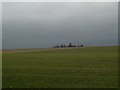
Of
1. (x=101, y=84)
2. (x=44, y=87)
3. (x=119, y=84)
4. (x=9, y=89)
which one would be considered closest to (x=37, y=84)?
(x=44, y=87)

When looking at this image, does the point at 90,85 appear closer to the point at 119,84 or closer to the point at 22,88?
the point at 119,84

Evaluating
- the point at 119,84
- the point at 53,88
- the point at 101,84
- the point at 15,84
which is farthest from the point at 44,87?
the point at 119,84

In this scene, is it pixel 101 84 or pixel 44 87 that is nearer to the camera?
pixel 44 87

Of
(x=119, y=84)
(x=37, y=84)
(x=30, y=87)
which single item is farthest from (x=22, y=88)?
(x=119, y=84)

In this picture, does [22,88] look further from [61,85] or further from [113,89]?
[113,89]

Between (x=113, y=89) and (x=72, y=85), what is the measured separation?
96.3 inches

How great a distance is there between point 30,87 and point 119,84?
5627 mm

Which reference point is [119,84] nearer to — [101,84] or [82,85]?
[101,84]

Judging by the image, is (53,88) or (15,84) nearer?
(53,88)

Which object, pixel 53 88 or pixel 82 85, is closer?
pixel 53 88

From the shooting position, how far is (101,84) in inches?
727

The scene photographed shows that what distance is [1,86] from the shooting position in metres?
17.2

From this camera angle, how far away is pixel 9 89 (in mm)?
16406

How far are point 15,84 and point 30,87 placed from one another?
135 cm
